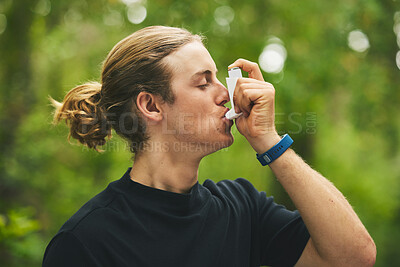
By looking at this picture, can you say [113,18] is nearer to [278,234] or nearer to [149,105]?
[149,105]

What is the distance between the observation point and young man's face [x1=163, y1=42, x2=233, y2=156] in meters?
1.85

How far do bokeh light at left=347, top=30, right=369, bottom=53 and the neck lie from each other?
15.3 ft

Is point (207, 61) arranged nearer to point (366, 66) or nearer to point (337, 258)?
point (337, 258)

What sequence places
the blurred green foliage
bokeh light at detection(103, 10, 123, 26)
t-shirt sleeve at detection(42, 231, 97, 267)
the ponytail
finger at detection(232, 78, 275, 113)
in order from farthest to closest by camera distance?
1. bokeh light at detection(103, 10, 123, 26)
2. the blurred green foliage
3. the ponytail
4. finger at detection(232, 78, 275, 113)
5. t-shirt sleeve at detection(42, 231, 97, 267)

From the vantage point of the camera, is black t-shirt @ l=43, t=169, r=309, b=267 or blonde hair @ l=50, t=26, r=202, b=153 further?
blonde hair @ l=50, t=26, r=202, b=153

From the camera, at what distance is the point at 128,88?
1.94 metres

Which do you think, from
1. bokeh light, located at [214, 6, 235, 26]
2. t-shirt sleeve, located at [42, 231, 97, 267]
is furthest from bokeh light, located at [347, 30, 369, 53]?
t-shirt sleeve, located at [42, 231, 97, 267]

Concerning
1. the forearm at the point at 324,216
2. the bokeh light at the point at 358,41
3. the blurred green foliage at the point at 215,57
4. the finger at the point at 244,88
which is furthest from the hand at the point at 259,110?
the bokeh light at the point at 358,41

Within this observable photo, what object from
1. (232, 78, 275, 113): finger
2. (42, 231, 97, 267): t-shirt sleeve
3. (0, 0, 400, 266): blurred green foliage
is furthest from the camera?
(0, 0, 400, 266): blurred green foliage

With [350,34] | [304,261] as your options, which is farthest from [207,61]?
[350,34]

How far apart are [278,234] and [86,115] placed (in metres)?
1.26

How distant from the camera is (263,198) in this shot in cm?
211

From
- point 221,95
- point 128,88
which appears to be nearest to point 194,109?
point 221,95

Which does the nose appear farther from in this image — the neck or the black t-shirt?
the black t-shirt
